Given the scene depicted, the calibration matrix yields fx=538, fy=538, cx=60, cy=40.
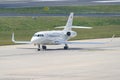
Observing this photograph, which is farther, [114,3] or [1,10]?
[114,3]

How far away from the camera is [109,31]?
81.6 meters

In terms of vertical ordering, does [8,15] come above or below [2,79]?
below

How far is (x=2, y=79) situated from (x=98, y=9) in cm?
8193

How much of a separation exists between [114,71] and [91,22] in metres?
59.3

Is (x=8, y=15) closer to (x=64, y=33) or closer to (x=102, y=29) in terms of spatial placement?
(x=102, y=29)

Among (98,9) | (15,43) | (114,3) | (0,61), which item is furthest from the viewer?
(114,3)

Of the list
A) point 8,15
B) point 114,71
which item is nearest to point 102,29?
point 8,15

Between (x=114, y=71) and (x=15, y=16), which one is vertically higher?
(x=114, y=71)

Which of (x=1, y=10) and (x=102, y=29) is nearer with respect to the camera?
(x=102, y=29)

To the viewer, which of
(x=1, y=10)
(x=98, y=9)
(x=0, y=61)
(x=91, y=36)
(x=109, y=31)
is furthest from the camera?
(x=98, y=9)

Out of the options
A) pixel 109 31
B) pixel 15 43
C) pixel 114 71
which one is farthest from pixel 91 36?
pixel 114 71

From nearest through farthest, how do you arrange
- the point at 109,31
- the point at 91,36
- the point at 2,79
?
the point at 2,79
the point at 91,36
the point at 109,31

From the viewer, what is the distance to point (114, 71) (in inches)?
1271

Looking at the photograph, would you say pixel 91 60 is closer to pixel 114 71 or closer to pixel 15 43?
pixel 114 71
